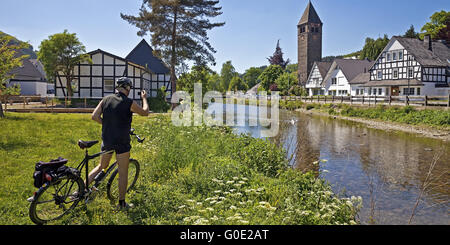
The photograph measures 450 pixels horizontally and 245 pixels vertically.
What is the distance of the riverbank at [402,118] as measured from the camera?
22.9m

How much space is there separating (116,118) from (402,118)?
91.5 ft

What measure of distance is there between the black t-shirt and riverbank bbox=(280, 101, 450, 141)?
68.6 ft

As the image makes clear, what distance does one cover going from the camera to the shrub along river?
24.8 ft

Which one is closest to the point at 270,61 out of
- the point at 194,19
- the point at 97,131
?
the point at 194,19

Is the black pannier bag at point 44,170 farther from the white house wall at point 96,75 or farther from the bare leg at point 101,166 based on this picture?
the white house wall at point 96,75

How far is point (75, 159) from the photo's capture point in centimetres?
874

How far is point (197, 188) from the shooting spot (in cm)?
647

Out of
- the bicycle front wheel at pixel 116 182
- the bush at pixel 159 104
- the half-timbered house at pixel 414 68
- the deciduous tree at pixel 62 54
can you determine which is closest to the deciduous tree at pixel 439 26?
the half-timbered house at pixel 414 68

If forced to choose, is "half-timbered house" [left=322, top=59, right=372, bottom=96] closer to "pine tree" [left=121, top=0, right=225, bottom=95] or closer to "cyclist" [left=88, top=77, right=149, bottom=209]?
"pine tree" [left=121, top=0, right=225, bottom=95]

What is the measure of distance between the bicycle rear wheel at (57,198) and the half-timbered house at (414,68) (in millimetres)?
46868

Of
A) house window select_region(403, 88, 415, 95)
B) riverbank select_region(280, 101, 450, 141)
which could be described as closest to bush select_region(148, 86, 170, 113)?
riverbank select_region(280, 101, 450, 141)

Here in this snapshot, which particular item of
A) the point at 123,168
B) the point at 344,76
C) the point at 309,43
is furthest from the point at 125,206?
the point at 309,43

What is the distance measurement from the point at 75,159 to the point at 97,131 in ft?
17.0
